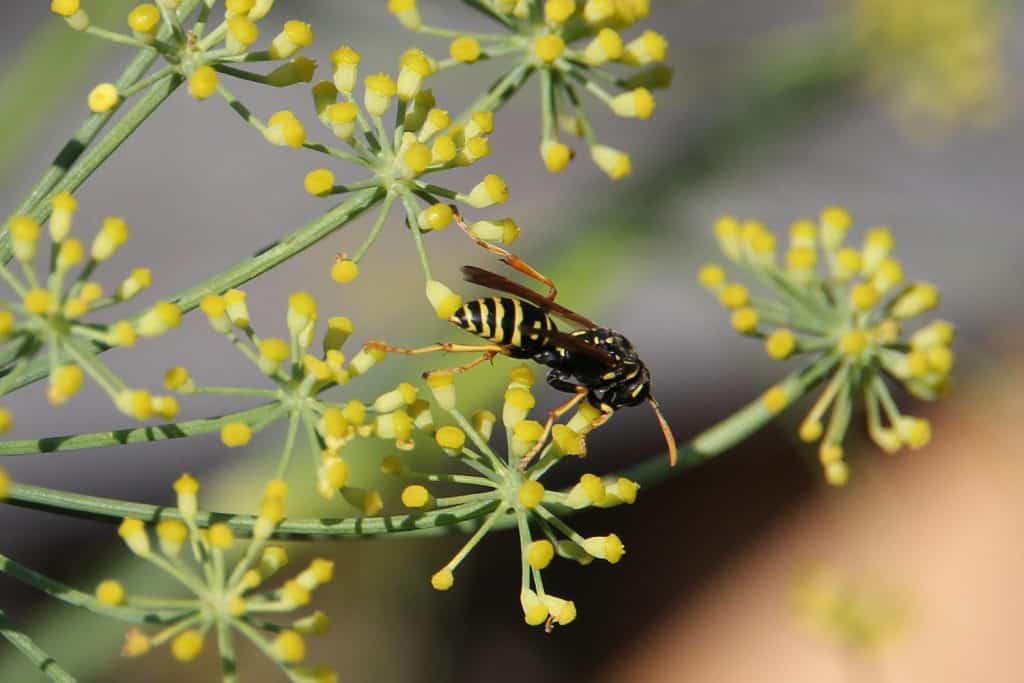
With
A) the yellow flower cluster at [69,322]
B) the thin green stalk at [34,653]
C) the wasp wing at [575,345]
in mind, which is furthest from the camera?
the wasp wing at [575,345]

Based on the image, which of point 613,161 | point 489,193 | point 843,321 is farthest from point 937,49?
point 489,193

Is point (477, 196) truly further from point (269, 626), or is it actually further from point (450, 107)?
point (450, 107)

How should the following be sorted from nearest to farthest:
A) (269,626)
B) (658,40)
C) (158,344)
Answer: (269,626)
(658,40)
(158,344)

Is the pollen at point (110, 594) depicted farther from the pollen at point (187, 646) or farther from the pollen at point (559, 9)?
the pollen at point (559, 9)

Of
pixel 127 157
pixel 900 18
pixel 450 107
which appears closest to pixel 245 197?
pixel 127 157

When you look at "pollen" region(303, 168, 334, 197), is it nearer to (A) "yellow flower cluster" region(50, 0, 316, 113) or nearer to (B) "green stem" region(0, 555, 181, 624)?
(A) "yellow flower cluster" region(50, 0, 316, 113)

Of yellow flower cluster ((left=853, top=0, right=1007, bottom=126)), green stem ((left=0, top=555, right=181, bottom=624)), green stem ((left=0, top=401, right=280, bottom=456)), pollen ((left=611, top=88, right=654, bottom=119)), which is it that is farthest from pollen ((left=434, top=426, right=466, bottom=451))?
yellow flower cluster ((left=853, top=0, right=1007, bottom=126))

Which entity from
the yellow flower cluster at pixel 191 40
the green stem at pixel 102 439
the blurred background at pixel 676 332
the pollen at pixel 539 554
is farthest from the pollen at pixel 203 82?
the blurred background at pixel 676 332
